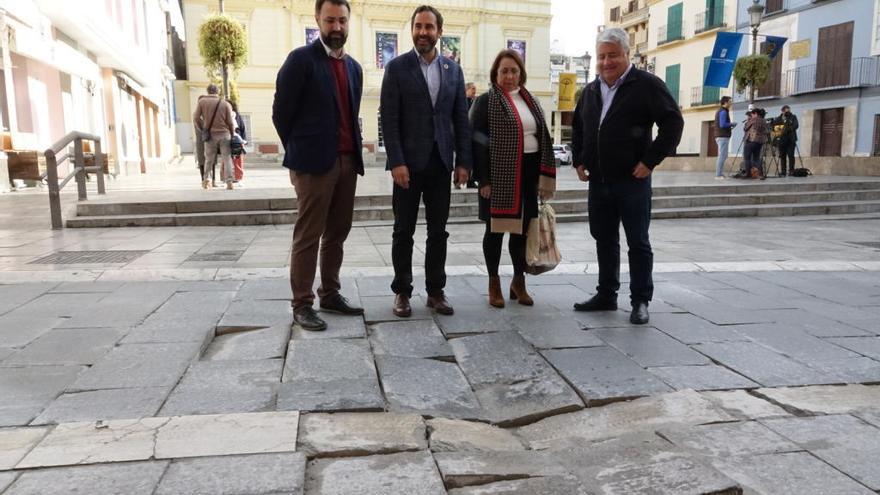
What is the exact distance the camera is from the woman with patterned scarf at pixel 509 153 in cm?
385

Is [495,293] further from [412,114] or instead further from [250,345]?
[250,345]

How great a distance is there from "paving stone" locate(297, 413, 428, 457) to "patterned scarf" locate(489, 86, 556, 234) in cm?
174

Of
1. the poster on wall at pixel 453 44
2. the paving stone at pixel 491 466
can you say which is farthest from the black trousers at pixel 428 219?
the poster on wall at pixel 453 44

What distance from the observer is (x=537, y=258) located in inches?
155

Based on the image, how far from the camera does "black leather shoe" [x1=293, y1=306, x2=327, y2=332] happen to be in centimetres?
341

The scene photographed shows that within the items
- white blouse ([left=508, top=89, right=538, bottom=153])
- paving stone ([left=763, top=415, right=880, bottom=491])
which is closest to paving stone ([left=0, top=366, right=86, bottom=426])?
white blouse ([left=508, top=89, right=538, bottom=153])

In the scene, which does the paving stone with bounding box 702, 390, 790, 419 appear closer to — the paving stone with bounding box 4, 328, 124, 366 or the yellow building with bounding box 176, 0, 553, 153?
the paving stone with bounding box 4, 328, 124, 366

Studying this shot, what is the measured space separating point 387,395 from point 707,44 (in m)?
28.9

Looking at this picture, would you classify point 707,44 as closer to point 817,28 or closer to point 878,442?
point 817,28

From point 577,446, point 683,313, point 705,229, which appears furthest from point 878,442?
point 705,229

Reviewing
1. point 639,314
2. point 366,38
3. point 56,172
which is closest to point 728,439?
point 639,314

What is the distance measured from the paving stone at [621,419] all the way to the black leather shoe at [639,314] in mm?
1048

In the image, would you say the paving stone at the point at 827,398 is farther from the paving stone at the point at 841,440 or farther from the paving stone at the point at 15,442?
the paving stone at the point at 15,442

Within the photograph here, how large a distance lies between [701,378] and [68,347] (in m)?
3.02
